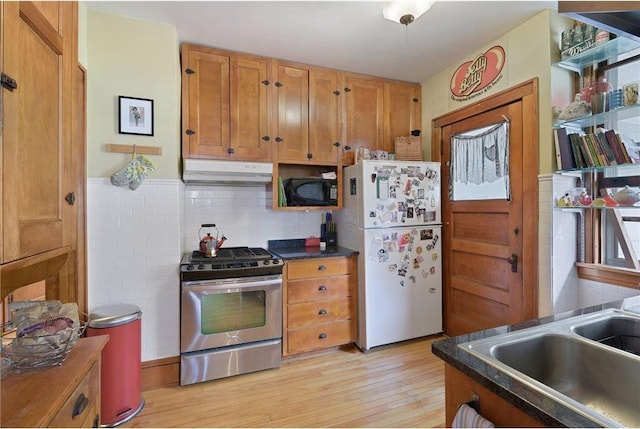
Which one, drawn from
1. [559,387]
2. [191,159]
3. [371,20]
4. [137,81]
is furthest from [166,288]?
[371,20]

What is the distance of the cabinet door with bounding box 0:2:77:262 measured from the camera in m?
0.91

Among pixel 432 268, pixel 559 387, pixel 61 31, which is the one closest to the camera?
pixel 559 387

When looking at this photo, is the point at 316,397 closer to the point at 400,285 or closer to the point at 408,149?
the point at 400,285

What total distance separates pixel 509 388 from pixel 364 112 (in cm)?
272

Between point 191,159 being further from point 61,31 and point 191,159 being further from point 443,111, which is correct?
point 443,111

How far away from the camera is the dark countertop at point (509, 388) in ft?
2.05

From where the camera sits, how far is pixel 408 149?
2.94 meters

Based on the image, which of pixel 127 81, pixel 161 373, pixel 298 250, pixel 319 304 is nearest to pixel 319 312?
pixel 319 304

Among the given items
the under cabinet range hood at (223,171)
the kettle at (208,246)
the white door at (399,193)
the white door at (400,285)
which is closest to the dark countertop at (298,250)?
the white door at (400,285)

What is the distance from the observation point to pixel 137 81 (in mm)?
2125

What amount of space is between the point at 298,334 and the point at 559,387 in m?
1.89

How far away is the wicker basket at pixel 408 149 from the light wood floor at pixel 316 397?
72.5 inches

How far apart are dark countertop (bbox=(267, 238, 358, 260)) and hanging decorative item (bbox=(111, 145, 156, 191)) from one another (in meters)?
1.21

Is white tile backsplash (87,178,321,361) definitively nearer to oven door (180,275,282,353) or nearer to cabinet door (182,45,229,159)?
oven door (180,275,282,353)
